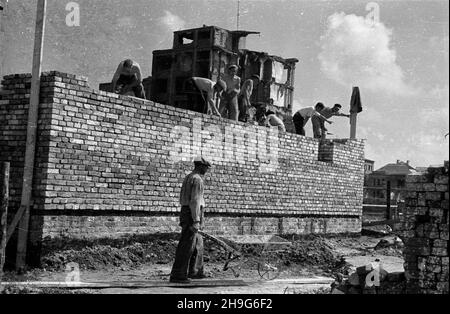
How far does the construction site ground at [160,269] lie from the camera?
7.18m

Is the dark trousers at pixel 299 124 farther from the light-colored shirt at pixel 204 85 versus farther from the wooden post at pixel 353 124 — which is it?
the light-colored shirt at pixel 204 85

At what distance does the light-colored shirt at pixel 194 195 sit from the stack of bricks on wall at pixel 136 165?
5.76 ft

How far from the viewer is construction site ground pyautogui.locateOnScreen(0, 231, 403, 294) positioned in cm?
718

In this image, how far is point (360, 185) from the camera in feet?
53.5

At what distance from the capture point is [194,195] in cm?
780

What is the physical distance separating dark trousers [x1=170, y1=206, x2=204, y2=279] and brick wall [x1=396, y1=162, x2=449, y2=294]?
3.00 metres

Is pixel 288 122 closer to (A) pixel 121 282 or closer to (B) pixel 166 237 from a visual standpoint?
(B) pixel 166 237

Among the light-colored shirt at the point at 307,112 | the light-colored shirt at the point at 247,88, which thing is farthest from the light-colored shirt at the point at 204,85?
the light-colored shirt at the point at 307,112

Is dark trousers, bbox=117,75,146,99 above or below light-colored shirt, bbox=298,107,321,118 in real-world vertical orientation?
below

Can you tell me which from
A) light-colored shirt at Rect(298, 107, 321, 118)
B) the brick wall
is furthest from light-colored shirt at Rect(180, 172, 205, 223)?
light-colored shirt at Rect(298, 107, 321, 118)

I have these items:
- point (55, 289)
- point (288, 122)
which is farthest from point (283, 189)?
point (288, 122)

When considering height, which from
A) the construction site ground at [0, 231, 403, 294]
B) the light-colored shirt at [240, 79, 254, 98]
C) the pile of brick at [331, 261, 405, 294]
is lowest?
the construction site ground at [0, 231, 403, 294]

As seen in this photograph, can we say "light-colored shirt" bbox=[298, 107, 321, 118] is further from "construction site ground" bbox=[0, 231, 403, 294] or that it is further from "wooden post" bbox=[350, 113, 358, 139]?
"construction site ground" bbox=[0, 231, 403, 294]

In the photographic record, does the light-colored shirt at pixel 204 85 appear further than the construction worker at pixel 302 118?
No
